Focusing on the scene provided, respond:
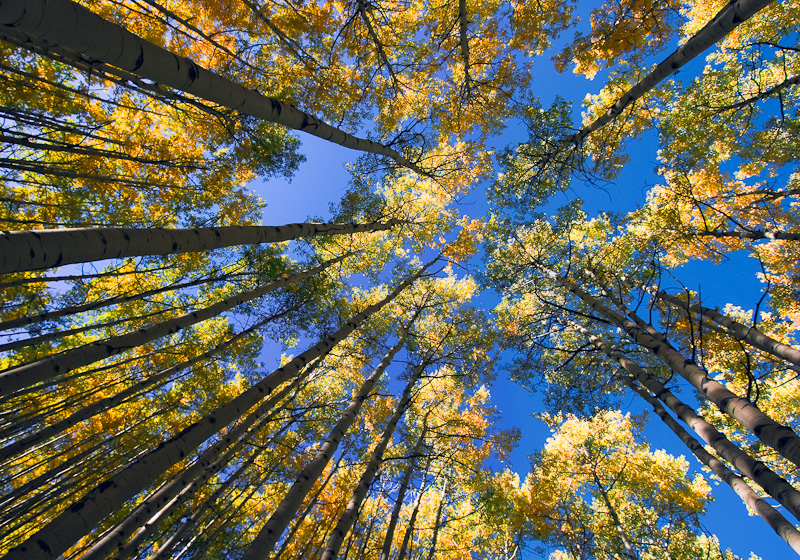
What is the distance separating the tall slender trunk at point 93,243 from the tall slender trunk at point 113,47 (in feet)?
4.11

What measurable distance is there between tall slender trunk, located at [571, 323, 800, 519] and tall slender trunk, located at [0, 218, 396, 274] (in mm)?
5995

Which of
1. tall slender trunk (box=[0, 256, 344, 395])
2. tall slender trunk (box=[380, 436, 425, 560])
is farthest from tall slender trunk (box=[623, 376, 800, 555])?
tall slender trunk (box=[0, 256, 344, 395])

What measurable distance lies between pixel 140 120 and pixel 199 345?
21.3 ft

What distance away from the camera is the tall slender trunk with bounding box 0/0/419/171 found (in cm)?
178

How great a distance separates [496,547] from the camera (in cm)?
1131

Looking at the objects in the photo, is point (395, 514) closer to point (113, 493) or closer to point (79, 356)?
point (113, 493)

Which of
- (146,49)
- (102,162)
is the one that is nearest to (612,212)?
(146,49)

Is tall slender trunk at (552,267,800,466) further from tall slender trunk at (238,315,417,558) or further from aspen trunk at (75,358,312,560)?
aspen trunk at (75,358,312,560)

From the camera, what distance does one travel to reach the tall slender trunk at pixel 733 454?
2758 mm

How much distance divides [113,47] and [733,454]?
685 cm

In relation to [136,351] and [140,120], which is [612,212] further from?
[136,351]

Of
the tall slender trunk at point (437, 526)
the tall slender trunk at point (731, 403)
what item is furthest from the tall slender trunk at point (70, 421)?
the tall slender trunk at point (731, 403)

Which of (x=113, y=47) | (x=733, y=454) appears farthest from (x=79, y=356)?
(x=733, y=454)

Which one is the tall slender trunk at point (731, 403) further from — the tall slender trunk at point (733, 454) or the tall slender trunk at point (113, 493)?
the tall slender trunk at point (113, 493)
